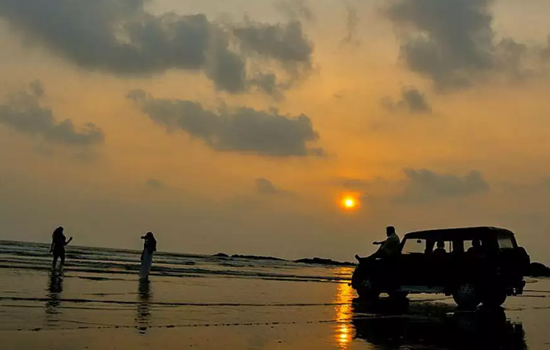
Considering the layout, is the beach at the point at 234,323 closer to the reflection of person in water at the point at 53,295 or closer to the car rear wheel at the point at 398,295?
the reflection of person in water at the point at 53,295

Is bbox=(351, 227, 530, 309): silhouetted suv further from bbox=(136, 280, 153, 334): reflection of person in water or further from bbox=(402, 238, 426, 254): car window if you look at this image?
bbox=(136, 280, 153, 334): reflection of person in water

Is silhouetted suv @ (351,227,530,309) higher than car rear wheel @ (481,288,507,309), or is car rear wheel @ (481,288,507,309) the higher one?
silhouetted suv @ (351,227,530,309)

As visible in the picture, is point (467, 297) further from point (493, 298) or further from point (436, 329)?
point (436, 329)

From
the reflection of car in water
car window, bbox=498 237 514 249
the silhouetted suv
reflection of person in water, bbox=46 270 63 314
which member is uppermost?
car window, bbox=498 237 514 249

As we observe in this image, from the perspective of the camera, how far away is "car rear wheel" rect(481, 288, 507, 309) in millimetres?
17797

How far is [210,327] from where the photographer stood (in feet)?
36.7

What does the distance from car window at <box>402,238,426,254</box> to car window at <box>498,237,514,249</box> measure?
2.06 meters

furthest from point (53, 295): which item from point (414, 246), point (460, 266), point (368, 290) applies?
point (460, 266)

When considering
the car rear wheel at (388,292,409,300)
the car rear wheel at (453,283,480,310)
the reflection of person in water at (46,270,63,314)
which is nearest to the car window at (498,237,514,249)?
the car rear wheel at (453,283,480,310)

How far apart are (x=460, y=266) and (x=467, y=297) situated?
0.83 m

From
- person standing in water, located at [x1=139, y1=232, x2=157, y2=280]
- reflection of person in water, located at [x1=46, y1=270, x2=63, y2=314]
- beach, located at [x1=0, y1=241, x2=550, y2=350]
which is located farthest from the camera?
person standing in water, located at [x1=139, y1=232, x2=157, y2=280]

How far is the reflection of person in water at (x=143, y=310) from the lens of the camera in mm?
10778

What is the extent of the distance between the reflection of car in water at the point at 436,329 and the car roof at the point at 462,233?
6.63 ft

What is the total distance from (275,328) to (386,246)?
8.79m
